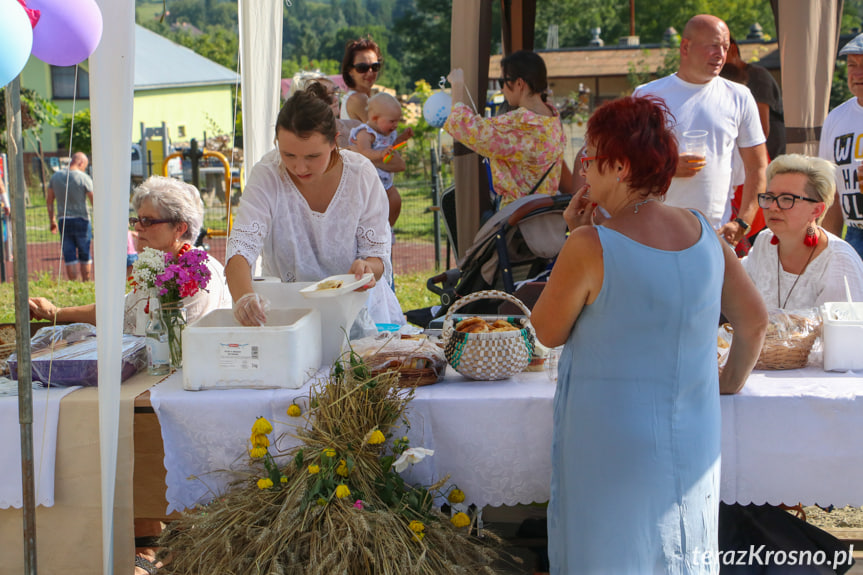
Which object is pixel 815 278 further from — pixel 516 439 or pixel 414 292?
pixel 414 292

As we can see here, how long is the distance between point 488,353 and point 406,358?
227mm

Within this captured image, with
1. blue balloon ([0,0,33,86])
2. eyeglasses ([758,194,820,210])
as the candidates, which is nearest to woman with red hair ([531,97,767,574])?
eyeglasses ([758,194,820,210])

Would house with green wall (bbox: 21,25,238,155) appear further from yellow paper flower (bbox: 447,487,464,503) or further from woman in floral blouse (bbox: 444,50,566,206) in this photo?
yellow paper flower (bbox: 447,487,464,503)

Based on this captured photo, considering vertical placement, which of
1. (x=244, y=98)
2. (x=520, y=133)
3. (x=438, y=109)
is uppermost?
(x=438, y=109)

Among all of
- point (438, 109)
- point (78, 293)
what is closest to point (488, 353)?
point (438, 109)

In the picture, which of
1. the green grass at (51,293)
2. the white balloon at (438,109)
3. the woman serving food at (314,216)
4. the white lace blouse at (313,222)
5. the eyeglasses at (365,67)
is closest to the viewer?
the woman serving food at (314,216)

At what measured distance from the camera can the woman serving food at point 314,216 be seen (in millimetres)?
2596

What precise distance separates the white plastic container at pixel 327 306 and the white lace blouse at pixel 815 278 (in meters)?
1.37

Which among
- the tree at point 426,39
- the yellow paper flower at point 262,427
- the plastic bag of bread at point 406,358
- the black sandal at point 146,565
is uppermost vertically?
the tree at point 426,39

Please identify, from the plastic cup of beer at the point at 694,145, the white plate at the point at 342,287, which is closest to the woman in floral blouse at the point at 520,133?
the plastic cup of beer at the point at 694,145

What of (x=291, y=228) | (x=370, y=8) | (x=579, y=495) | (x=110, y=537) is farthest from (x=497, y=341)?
(x=370, y=8)

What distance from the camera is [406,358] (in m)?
2.25

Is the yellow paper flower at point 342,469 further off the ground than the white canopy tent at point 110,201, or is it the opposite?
the white canopy tent at point 110,201

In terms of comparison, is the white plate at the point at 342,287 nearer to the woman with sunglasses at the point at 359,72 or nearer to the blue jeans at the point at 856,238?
the blue jeans at the point at 856,238
